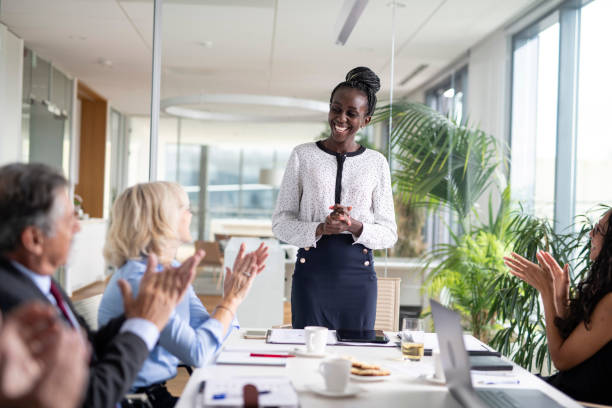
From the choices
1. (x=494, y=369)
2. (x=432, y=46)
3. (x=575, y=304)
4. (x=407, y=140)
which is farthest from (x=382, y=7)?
(x=494, y=369)

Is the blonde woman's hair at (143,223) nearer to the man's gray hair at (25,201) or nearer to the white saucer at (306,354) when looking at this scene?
the man's gray hair at (25,201)

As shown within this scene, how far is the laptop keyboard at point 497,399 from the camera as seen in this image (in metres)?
1.49

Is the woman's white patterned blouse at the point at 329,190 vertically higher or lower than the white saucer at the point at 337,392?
higher

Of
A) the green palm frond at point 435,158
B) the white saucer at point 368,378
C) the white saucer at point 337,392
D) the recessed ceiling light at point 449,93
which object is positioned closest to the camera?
the white saucer at point 337,392

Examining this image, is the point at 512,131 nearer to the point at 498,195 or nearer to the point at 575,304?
the point at 498,195

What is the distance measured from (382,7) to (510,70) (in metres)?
1.44

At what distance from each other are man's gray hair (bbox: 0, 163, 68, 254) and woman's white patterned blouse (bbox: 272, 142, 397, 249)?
143 centimetres

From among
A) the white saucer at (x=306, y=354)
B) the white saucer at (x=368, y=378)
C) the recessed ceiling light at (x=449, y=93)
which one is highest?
the recessed ceiling light at (x=449, y=93)

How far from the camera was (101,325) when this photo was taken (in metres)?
1.69

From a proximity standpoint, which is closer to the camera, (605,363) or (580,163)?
(605,363)

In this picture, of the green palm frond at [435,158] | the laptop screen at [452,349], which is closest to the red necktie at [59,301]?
the laptop screen at [452,349]

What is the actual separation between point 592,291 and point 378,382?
2.83 ft

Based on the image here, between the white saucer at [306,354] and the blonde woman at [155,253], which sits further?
the white saucer at [306,354]

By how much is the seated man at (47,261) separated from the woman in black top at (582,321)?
1.31 meters
